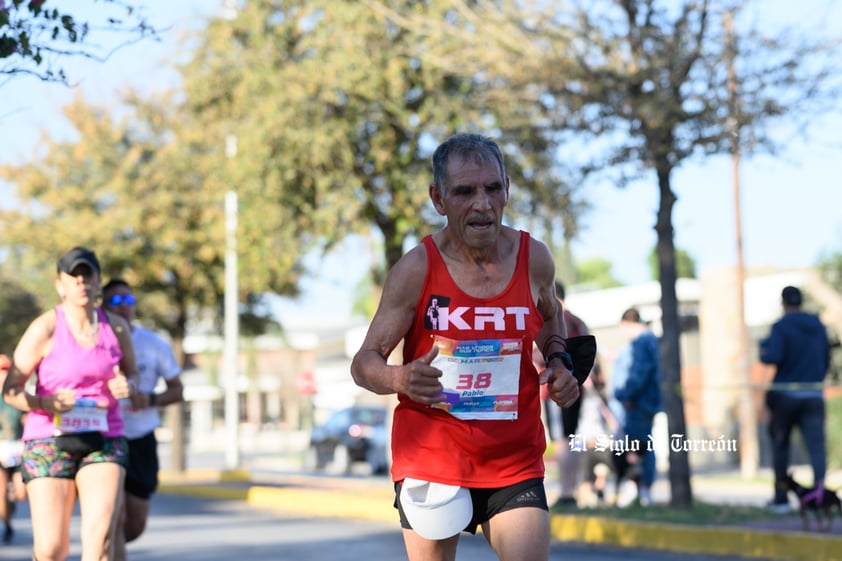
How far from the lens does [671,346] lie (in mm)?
13320

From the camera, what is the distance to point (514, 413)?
15.2ft

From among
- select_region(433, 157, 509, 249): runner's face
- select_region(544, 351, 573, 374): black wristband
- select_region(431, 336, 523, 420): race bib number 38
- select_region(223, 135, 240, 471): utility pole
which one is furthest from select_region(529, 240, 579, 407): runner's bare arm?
select_region(223, 135, 240, 471): utility pole

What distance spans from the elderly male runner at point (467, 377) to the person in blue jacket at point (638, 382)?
8291mm

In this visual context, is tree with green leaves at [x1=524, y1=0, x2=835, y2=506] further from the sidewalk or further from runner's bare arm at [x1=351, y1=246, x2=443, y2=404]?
runner's bare arm at [x1=351, y1=246, x2=443, y2=404]

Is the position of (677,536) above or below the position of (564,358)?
below

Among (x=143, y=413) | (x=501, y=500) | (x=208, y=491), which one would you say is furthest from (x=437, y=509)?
(x=208, y=491)

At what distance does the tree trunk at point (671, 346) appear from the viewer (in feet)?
43.3

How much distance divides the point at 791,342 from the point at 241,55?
406 inches

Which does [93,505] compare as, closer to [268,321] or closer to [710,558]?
[710,558]

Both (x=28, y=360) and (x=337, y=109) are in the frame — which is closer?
(x=28, y=360)

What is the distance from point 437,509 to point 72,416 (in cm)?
295

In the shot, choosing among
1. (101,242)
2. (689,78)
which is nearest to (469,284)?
(689,78)

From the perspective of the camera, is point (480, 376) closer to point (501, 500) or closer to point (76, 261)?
point (501, 500)

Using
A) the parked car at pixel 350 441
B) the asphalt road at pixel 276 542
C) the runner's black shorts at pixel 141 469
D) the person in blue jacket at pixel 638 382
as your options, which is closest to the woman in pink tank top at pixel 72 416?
the runner's black shorts at pixel 141 469
